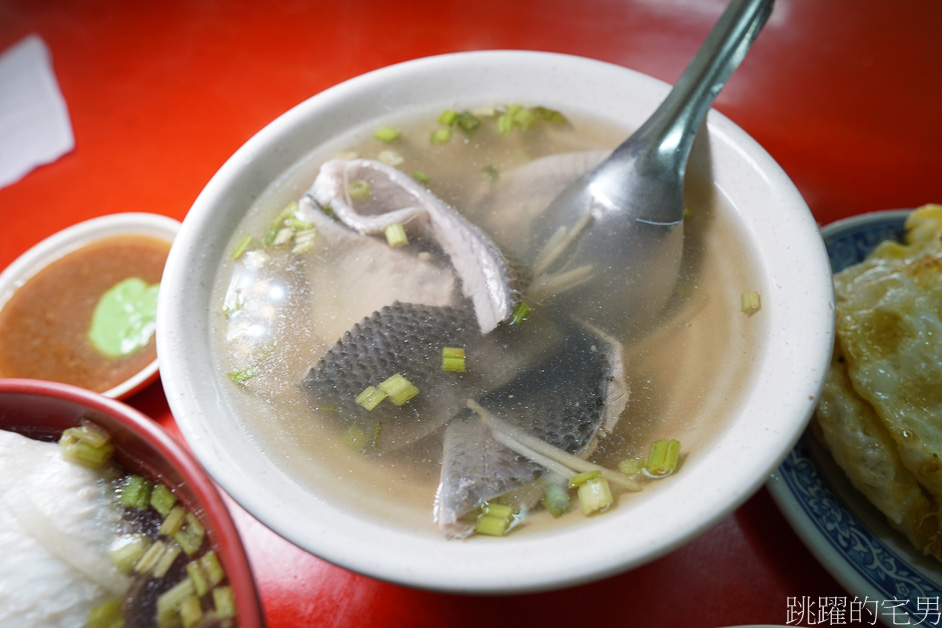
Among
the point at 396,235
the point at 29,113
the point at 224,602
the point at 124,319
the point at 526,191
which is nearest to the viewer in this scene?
the point at 224,602

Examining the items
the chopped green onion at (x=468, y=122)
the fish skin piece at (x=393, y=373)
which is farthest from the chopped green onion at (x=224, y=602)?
the chopped green onion at (x=468, y=122)

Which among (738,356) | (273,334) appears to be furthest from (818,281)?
(273,334)

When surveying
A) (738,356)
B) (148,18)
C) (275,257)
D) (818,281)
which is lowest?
(738,356)

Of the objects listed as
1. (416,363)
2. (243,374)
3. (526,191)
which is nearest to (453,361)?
(416,363)

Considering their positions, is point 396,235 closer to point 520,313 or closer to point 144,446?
point 520,313

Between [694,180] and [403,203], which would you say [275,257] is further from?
[694,180]
